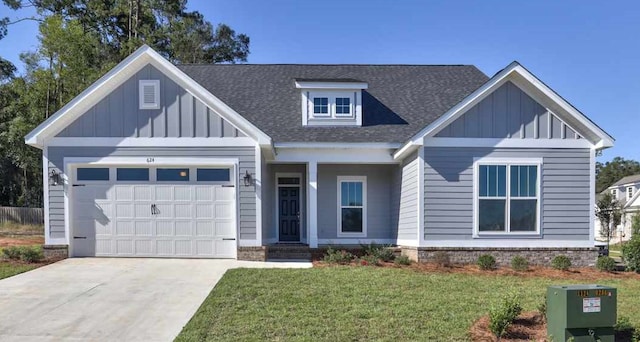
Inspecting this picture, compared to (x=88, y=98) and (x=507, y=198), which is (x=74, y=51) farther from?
(x=507, y=198)

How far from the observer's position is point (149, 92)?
39.3 feet

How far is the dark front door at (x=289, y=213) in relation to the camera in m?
15.3

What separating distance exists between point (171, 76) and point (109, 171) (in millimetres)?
3011

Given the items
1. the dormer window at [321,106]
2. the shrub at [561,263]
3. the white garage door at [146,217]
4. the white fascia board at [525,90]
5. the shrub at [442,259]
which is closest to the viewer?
the shrub at [561,263]

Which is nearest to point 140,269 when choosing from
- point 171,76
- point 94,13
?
point 171,76

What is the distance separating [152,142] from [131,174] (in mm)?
1054

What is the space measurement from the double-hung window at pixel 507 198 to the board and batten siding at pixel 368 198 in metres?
3.09

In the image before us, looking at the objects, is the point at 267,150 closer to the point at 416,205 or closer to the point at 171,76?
the point at 171,76

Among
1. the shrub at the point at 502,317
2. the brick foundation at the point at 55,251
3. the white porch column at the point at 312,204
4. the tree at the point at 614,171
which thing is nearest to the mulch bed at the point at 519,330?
the shrub at the point at 502,317

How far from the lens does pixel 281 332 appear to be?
634 cm

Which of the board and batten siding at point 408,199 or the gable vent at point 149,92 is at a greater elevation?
the gable vent at point 149,92

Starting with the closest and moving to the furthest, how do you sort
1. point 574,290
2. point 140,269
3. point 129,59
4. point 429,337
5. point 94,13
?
point 574,290 < point 429,337 < point 140,269 < point 129,59 < point 94,13

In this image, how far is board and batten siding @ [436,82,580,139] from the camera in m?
12.1

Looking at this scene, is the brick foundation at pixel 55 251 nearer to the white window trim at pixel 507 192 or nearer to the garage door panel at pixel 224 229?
the garage door panel at pixel 224 229
